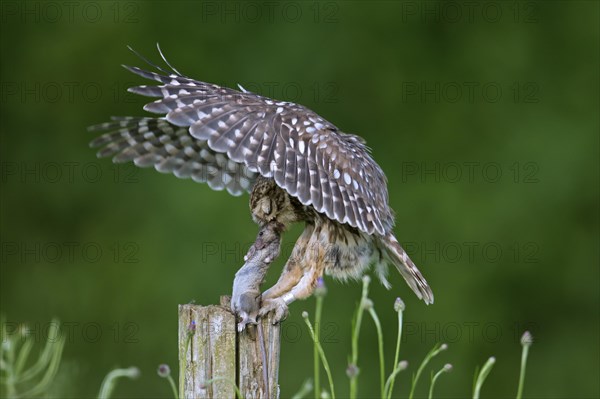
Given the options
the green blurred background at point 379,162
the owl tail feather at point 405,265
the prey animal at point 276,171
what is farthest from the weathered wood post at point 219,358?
the green blurred background at point 379,162

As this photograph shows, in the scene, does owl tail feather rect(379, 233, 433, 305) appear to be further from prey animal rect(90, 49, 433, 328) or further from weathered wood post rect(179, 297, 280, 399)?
weathered wood post rect(179, 297, 280, 399)

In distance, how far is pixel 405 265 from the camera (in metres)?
4.87

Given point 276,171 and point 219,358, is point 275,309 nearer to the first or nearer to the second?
point 219,358

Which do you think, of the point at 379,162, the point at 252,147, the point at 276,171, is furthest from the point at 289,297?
the point at 379,162

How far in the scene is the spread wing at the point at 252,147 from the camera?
412 cm

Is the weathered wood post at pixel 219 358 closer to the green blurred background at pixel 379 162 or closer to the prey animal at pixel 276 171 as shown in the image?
the prey animal at pixel 276 171

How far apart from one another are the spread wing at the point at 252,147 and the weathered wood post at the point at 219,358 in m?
0.78

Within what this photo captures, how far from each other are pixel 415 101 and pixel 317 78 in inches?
38.6

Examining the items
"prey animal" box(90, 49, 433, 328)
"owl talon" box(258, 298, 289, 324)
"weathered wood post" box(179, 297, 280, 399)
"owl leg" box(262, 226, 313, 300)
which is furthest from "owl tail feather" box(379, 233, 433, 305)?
"weathered wood post" box(179, 297, 280, 399)

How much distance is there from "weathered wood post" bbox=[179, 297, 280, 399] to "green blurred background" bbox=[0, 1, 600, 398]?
4.66 m

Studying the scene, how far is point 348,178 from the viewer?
4.58 meters

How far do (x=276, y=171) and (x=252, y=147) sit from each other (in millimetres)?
153

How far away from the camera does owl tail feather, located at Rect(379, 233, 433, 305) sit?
4.82 meters

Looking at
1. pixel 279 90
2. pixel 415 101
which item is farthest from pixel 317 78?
pixel 415 101
